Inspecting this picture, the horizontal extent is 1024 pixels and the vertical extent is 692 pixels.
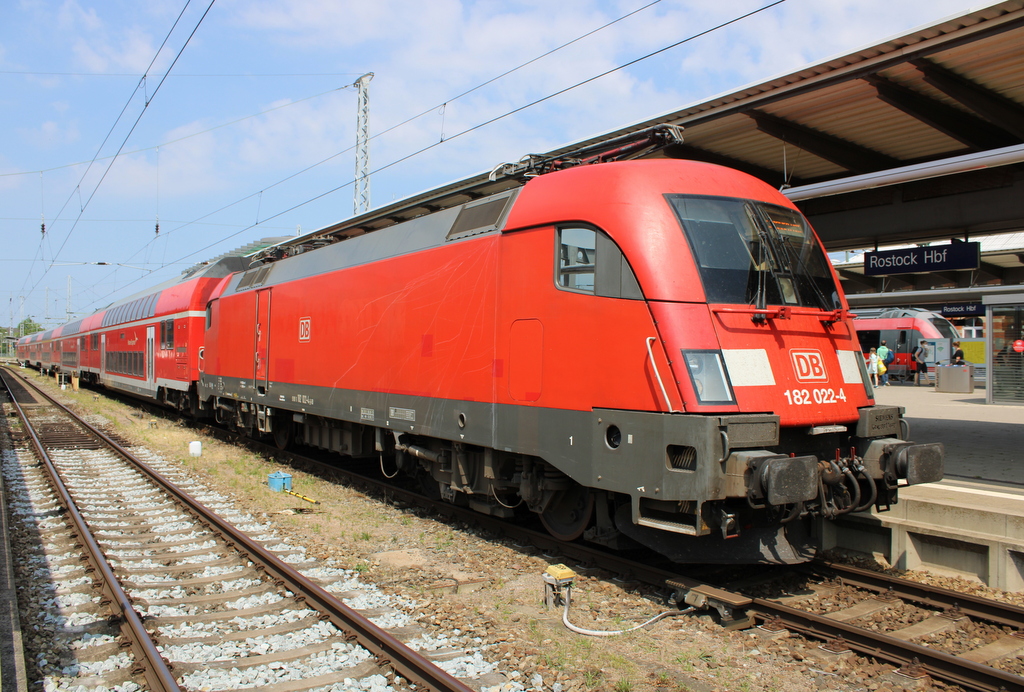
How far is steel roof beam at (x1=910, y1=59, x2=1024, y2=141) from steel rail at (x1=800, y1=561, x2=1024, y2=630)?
15.5ft

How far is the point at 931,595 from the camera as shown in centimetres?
580

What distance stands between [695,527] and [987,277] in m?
15.3

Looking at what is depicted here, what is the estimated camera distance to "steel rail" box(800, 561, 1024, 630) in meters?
5.32

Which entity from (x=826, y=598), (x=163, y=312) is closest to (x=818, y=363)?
(x=826, y=598)

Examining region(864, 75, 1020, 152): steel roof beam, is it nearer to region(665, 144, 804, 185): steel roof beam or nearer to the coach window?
region(665, 144, 804, 185): steel roof beam

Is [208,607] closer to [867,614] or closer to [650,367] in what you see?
[650,367]

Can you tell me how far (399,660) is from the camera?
4715 millimetres

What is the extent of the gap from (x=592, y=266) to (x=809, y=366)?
197cm

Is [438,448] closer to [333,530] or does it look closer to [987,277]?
[333,530]

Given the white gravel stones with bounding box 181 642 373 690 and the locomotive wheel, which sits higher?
the locomotive wheel

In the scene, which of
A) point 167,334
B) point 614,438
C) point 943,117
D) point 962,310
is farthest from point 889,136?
point 962,310

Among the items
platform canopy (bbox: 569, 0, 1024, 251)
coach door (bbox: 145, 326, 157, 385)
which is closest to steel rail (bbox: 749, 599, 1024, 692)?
platform canopy (bbox: 569, 0, 1024, 251)

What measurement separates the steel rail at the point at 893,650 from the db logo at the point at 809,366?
181cm

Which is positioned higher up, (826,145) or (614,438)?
(826,145)
